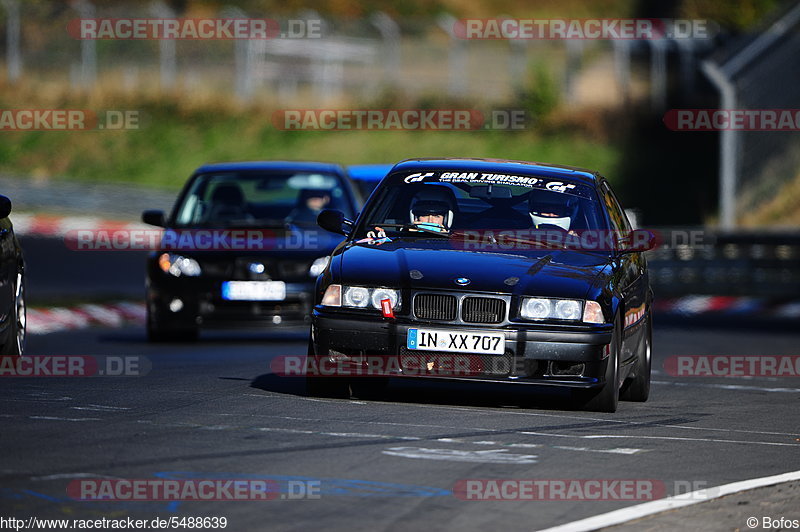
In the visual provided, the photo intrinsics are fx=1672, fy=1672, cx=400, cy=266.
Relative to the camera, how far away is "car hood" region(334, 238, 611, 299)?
9773mm

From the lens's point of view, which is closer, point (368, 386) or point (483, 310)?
point (483, 310)

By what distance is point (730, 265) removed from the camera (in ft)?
82.7

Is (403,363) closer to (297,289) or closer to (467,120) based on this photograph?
(297,289)

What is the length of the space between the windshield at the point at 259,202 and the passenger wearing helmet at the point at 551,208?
550 centimetres

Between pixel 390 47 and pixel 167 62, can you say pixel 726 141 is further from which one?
pixel 167 62

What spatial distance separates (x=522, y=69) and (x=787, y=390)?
3212 cm

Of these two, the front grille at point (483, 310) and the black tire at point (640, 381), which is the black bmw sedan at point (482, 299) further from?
the black tire at point (640, 381)

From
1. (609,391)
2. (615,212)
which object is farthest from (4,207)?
(615,212)

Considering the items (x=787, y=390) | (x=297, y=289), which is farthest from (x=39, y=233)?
(x=787, y=390)

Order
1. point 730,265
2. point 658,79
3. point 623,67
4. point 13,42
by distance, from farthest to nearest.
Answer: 1. point 13,42
2. point 623,67
3. point 658,79
4. point 730,265

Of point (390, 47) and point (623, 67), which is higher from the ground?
point (390, 47)

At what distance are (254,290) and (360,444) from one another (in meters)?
7.44

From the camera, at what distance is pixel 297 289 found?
15.6 meters

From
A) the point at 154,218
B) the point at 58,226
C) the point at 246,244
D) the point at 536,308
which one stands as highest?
the point at 58,226
